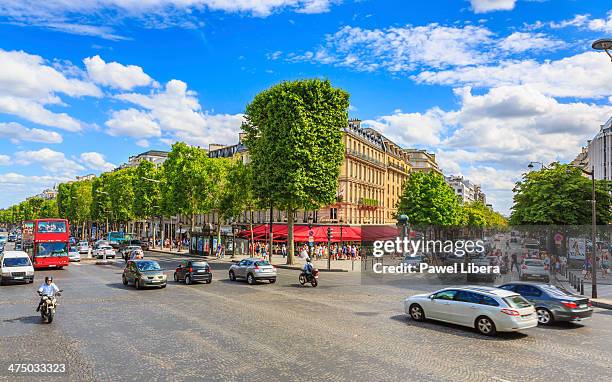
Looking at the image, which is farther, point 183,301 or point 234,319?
point 183,301

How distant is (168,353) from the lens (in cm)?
1223

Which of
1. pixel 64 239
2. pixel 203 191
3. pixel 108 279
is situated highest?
pixel 203 191

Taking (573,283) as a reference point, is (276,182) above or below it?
above

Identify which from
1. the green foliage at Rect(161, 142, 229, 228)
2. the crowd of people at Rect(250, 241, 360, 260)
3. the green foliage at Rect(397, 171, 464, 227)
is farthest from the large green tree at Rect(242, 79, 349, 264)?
the green foliage at Rect(397, 171, 464, 227)

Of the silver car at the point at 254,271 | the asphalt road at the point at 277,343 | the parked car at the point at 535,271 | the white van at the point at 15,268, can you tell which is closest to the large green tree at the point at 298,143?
the silver car at the point at 254,271

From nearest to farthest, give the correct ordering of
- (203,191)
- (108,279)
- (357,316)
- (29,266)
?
(357,316) < (29,266) < (108,279) < (203,191)

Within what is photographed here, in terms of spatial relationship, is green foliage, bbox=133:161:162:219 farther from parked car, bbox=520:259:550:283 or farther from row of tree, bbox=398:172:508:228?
parked car, bbox=520:259:550:283

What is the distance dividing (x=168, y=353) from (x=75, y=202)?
10330cm

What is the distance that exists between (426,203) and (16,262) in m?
49.8

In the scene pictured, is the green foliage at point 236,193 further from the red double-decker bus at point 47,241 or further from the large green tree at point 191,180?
the red double-decker bus at point 47,241

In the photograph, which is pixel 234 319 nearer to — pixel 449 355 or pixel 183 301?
pixel 183 301

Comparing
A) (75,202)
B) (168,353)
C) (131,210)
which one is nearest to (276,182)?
(168,353)

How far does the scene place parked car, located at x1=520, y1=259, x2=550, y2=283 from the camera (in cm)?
3225

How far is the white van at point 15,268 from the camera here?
2730cm
